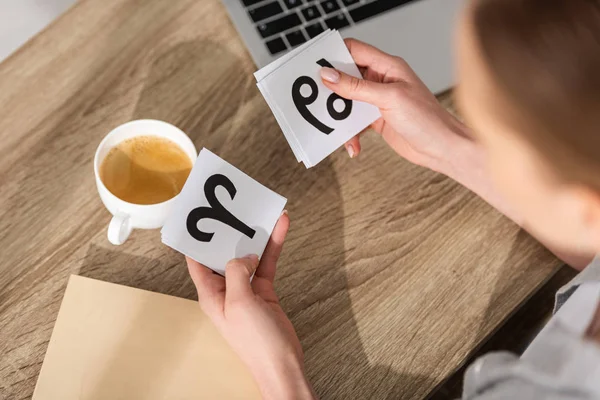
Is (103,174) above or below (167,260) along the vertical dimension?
above

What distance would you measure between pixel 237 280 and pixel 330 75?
0.29 m

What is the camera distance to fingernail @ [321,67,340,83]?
0.79 meters

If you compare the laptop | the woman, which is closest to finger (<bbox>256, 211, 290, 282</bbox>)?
the woman

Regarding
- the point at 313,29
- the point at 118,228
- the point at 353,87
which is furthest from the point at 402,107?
the point at 118,228

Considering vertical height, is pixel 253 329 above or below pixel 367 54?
below

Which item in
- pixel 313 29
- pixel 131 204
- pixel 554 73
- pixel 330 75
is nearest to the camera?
pixel 554 73

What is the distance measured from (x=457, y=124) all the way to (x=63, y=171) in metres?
A: 0.55

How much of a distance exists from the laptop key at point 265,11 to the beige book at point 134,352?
0.42 metres

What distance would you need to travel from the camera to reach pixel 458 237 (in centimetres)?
85

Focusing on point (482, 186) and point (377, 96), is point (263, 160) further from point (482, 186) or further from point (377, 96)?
point (482, 186)

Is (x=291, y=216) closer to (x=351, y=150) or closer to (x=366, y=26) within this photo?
(x=351, y=150)

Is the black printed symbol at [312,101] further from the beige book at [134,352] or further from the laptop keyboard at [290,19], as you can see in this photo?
the beige book at [134,352]

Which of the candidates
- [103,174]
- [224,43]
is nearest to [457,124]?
[224,43]

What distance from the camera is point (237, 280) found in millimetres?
702
